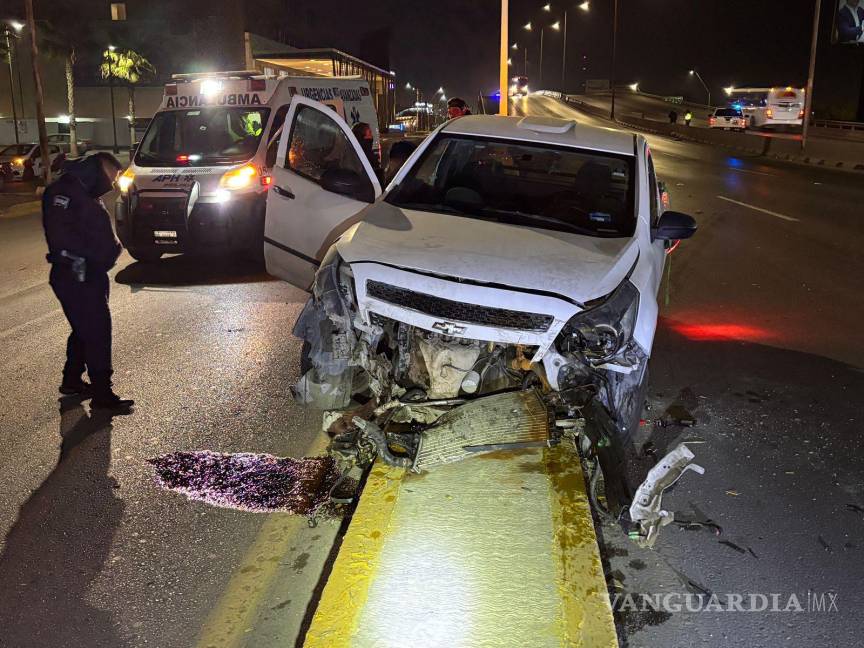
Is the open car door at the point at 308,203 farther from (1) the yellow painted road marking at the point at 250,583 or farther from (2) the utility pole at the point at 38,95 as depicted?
(2) the utility pole at the point at 38,95

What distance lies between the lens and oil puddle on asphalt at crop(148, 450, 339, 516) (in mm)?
A: 4145

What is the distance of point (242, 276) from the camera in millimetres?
9734

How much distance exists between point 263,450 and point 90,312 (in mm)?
1547

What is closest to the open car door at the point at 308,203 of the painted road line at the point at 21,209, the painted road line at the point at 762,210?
the painted road line at the point at 762,210

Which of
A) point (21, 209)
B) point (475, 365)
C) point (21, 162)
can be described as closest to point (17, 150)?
point (21, 162)

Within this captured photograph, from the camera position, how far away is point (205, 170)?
9500 mm

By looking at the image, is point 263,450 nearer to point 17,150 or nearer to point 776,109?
point 17,150

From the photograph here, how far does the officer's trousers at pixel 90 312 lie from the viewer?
17.0 feet

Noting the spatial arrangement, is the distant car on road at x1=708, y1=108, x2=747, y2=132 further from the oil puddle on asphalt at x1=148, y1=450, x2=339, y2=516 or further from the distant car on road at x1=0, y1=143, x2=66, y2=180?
the oil puddle on asphalt at x1=148, y1=450, x2=339, y2=516

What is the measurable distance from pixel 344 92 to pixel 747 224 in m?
7.56

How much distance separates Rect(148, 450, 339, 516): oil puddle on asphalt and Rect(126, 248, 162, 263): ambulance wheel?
5.61 meters

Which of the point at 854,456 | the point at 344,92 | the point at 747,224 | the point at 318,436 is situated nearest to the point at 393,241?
the point at 318,436

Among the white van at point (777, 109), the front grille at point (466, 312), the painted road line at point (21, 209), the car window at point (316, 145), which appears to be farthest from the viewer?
the white van at point (777, 109)

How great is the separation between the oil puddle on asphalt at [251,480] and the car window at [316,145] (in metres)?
3.05
